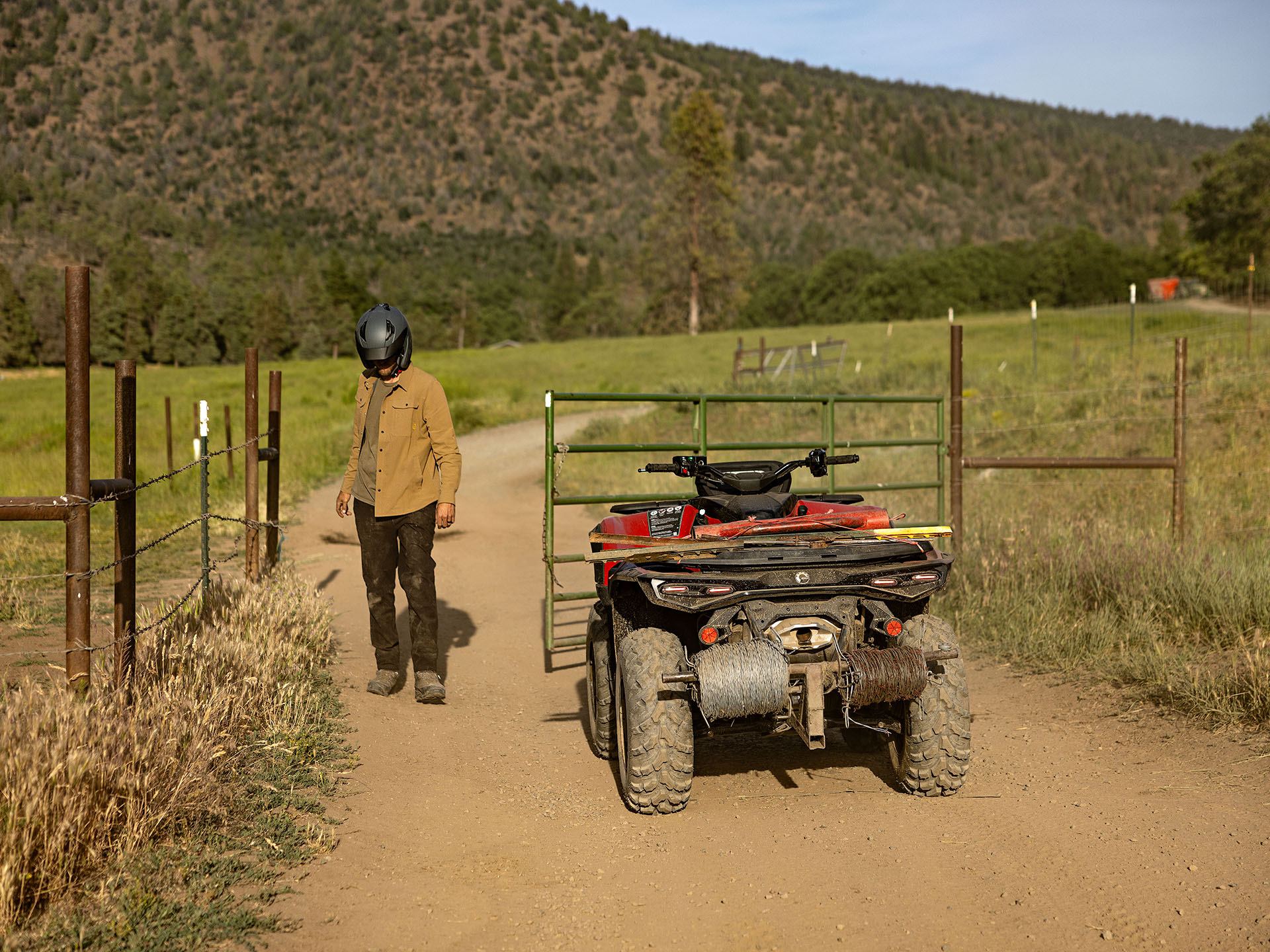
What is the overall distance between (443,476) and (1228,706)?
15.1ft

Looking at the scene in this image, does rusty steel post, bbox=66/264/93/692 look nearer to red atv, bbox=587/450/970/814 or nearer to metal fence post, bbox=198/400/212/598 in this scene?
red atv, bbox=587/450/970/814

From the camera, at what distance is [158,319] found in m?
90.7

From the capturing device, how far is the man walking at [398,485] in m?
6.89

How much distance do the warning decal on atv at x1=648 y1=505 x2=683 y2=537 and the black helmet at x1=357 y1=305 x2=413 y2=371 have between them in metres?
1.93

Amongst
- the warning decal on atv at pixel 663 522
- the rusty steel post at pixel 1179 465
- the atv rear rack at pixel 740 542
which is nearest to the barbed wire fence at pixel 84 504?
the atv rear rack at pixel 740 542

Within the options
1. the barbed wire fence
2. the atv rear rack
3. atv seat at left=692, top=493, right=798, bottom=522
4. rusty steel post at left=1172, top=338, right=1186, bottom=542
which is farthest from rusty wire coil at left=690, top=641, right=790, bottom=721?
rusty steel post at left=1172, top=338, right=1186, bottom=542

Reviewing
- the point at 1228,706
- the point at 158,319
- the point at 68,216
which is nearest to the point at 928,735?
the point at 1228,706

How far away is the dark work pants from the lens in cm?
700

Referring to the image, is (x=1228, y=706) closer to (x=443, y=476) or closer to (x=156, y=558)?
(x=443, y=476)

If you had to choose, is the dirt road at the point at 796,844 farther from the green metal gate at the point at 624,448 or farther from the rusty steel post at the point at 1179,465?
the rusty steel post at the point at 1179,465

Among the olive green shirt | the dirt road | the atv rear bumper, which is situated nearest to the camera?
the dirt road

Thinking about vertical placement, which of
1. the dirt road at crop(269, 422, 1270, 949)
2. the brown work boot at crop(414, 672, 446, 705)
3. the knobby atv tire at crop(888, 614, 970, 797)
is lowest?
the dirt road at crop(269, 422, 1270, 949)

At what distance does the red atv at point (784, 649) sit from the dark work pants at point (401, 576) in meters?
1.86

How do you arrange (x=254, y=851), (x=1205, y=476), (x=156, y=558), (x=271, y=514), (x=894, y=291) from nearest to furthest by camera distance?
(x=254, y=851)
(x=271, y=514)
(x=156, y=558)
(x=1205, y=476)
(x=894, y=291)
